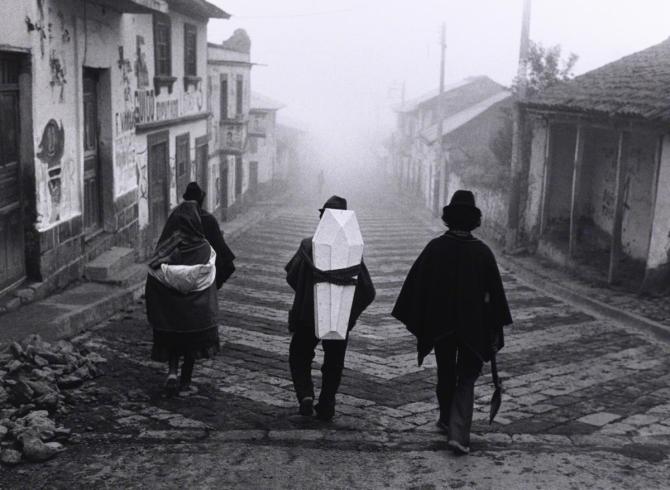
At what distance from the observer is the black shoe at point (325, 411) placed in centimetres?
628

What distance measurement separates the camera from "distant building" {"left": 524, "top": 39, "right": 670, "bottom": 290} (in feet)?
38.4

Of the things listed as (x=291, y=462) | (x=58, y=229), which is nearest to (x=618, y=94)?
(x=58, y=229)

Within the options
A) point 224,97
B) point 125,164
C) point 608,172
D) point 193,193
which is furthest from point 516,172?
point 224,97

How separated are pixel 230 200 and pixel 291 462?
70.5 feet

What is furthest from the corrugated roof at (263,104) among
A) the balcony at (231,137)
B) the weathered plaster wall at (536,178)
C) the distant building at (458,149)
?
the weathered plaster wall at (536,178)

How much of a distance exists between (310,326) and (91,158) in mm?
6887

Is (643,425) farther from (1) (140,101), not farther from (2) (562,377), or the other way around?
(1) (140,101)

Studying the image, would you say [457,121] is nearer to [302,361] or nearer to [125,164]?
[125,164]

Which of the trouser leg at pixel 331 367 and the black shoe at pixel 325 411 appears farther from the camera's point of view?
the black shoe at pixel 325 411

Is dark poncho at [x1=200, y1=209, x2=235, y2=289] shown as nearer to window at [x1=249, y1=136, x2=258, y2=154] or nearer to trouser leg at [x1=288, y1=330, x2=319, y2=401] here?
trouser leg at [x1=288, y1=330, x2=319, y2=401]

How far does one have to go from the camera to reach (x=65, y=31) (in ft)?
33.0

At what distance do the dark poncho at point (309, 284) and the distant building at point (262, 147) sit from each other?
32.8 m

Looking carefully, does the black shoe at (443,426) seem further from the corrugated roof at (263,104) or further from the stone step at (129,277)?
the corrugated roof at (263,104)

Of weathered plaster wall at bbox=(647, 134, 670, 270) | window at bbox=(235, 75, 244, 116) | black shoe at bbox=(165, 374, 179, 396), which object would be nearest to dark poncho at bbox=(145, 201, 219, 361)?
black shoe at bbox=(165, 374, 179, 396)
